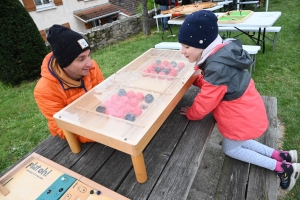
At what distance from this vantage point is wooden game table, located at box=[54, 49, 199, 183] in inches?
50.1

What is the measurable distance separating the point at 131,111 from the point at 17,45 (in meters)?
5.10

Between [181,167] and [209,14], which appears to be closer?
[181,167]

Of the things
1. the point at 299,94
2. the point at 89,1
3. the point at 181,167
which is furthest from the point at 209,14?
the point at 89,1

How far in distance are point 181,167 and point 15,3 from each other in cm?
586

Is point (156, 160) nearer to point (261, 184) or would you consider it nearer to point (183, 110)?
point (183, 110)

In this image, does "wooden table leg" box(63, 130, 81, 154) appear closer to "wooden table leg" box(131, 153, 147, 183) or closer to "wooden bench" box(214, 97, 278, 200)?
"wooden table leg" box(131, 153, 147, 183)

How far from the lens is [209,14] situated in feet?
5.41

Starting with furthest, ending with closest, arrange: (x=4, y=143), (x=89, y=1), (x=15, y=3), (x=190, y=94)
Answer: (x=89, y=1)
(x=15, y=3)
(x=4, y=143)
(x=190, y=94)

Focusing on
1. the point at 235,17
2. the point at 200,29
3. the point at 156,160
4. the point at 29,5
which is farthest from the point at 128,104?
the point at 29,5

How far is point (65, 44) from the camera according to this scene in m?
1.66

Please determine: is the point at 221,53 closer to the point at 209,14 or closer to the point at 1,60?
the point at 209,14

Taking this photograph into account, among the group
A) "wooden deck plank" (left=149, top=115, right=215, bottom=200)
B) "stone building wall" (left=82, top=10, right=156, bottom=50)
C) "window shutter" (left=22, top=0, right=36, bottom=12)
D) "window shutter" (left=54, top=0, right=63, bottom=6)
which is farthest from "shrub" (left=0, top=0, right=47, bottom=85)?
"window shutter" (left=54, top=0, right=63, bottom=6)

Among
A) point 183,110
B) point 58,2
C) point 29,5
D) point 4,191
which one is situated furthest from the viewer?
point 58,2

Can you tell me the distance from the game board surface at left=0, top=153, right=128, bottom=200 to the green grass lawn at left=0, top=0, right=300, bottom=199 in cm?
194
